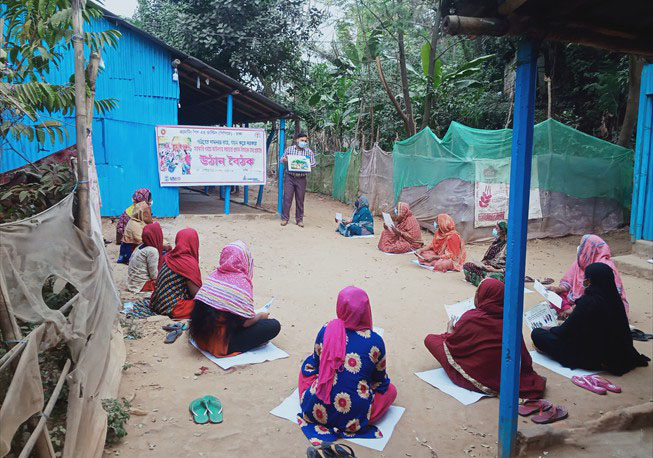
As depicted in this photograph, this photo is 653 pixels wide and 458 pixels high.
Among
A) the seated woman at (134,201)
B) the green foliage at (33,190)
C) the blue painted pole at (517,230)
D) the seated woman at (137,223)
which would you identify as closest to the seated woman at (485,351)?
the blue painted pole at (517,230)

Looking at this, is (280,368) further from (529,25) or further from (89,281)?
(529,25)

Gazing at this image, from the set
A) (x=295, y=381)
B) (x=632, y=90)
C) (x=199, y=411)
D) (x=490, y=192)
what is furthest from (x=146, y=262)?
(x=632, y=90)

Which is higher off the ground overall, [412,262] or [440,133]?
[440,133]

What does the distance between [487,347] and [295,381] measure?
149cm

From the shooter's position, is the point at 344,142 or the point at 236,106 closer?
the point at 236,106

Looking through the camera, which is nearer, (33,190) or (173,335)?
(33,190)

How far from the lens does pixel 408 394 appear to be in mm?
3592

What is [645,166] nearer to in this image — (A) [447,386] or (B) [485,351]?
(B) [485,351]

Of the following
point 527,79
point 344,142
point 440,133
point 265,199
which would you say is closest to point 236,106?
point 265,199

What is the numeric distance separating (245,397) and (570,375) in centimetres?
265

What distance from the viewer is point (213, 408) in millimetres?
3189

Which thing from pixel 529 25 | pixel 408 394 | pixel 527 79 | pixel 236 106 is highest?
pixel 236 106

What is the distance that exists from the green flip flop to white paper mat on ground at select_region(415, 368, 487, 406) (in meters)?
1.64

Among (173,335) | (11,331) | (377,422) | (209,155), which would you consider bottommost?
(377,422)
